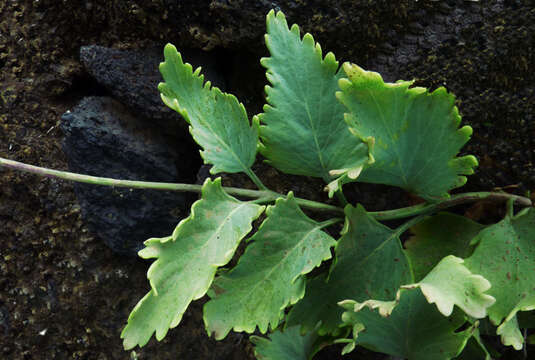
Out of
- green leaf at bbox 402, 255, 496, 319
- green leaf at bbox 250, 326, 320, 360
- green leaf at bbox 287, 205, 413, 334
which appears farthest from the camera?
green leaf at bbox 250, 326, 320, 360

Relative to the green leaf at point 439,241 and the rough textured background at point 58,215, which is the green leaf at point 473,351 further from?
the rough textured background at point 58,215


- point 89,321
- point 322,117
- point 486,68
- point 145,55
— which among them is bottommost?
point 89,321

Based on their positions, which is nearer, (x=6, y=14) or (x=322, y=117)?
(x=322, y=117)

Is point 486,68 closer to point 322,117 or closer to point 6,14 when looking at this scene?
point 322,117

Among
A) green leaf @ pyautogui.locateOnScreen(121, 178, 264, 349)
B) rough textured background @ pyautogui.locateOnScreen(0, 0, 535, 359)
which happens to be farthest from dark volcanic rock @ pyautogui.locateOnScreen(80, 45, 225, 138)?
green leaf @ pyautogui.locateOnScreen(121, 178, 264, 349)

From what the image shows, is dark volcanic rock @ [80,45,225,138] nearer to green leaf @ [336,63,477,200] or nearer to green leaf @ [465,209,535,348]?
green leaf @ [336,63,477,200]

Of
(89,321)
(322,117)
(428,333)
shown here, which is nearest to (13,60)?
(89,321)
